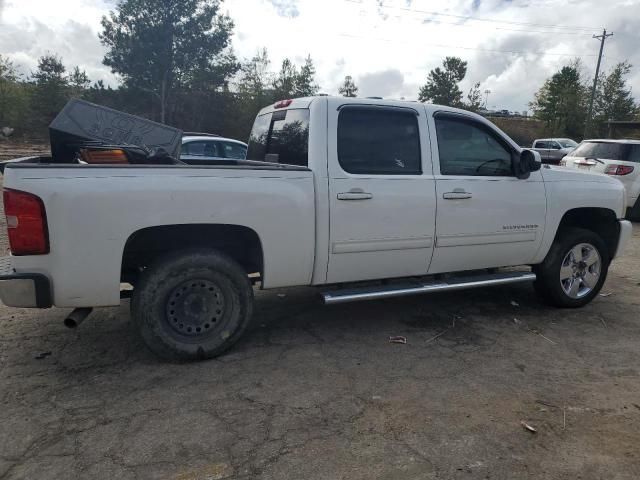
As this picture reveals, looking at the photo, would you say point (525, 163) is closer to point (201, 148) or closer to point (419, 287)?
point (419, 287)

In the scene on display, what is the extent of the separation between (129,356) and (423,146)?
2.92m

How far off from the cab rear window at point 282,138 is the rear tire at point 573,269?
108 inches

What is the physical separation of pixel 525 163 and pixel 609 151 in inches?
313

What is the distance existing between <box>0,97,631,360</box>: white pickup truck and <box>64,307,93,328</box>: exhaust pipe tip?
0.01m

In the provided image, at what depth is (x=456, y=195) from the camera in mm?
4332

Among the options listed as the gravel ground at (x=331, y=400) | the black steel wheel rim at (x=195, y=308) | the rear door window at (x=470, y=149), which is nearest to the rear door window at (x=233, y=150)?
the gravel ground at (x=331, y=400)

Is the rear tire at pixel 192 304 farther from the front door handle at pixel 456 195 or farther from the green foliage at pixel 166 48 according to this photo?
the green foliage at pixel 166 48

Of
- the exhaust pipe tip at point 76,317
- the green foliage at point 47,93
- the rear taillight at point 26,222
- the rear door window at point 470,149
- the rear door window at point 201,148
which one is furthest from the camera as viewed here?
the green foliage at point 47,93

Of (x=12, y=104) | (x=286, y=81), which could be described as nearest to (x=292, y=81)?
(x=286, y=81)

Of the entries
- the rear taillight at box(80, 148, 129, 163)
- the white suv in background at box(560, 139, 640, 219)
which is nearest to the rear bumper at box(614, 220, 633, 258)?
the rear taillight at box(80, 148, 129, 163)

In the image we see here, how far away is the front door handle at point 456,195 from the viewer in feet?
14.1

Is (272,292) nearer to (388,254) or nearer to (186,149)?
(388,254)

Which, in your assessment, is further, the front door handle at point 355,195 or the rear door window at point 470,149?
the rear door window at point 470,149

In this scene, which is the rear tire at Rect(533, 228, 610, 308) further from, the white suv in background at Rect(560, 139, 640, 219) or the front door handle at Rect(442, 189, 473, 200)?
the white suv in background at Rect(560, 139, 640, 219)
